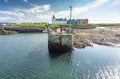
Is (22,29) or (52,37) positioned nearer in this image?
(52,37)

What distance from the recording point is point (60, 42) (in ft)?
85.8

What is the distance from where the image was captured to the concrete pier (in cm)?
2605

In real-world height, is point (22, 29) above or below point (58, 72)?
above

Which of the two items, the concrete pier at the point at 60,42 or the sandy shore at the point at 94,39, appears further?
the sandy shore at the point at 94,39

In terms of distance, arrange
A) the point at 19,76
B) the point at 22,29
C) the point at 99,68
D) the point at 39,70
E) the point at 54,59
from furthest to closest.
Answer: the point at 22,29 < the point at 54,59 < the point at 99,68 < the point at 39,70 < the point at 19,76

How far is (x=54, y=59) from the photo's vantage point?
21.5 metres

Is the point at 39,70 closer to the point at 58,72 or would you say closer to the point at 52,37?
the point at 58,72

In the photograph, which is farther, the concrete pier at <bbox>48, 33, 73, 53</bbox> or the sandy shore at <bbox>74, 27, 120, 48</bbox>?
the sandy shore at <bbox>74, 27, 120, 48</bbox>

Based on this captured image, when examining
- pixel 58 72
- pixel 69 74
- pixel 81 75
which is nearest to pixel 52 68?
pixel 58 72

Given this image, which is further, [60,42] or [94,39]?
[94,39]

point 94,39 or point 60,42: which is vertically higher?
point 60,42

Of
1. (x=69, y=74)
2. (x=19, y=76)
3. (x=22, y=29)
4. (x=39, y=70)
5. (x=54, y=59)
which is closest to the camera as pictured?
(x=19, y=76)

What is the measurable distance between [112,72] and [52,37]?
13.6 meters

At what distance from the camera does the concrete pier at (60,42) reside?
85.5ft
